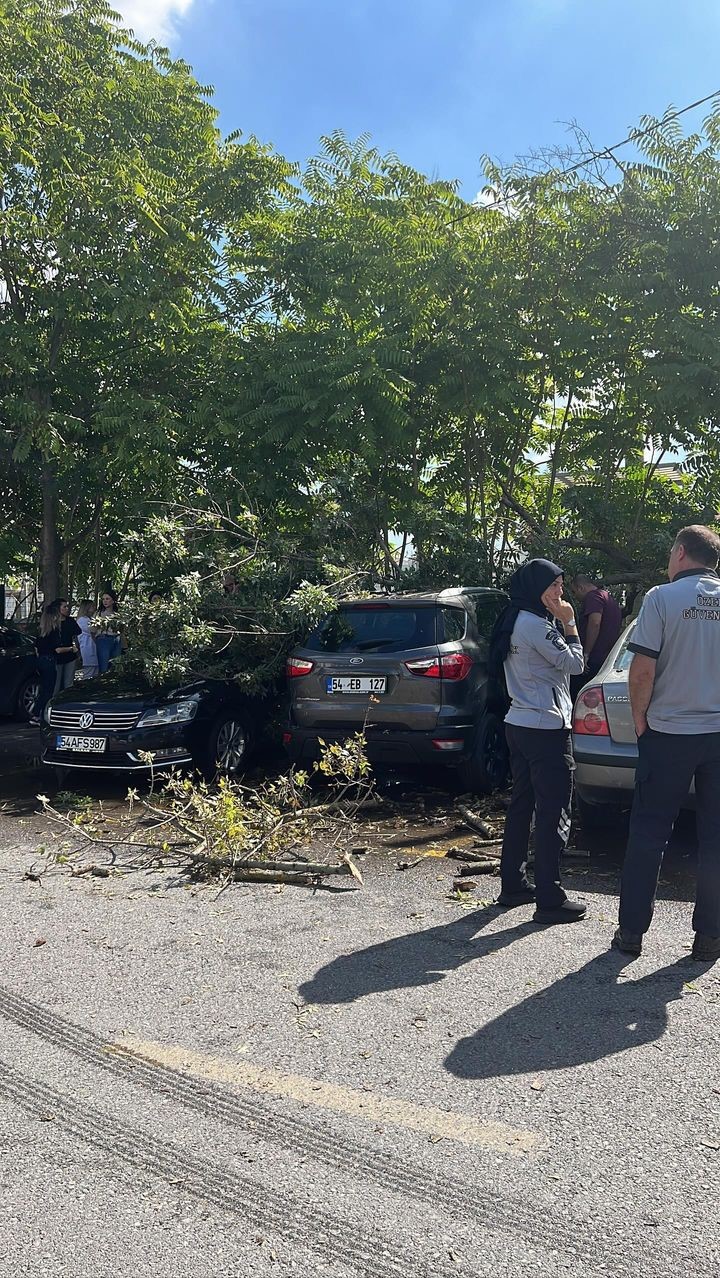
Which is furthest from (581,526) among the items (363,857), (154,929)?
(154,929)

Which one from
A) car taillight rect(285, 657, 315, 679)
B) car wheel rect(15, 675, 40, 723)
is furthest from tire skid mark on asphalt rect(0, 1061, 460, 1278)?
car wheel rect(15, 675, 40, 723)

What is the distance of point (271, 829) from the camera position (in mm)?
6996

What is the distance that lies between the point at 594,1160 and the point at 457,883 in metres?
3.19

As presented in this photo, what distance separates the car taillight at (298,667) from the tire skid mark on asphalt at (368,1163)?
15.8 ft

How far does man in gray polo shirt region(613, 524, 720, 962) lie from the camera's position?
479 cm

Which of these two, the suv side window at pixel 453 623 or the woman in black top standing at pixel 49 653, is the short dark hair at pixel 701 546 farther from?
the woman in black top standing at pixel 49 653

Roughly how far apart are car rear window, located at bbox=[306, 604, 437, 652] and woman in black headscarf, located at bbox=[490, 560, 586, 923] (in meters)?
2.73

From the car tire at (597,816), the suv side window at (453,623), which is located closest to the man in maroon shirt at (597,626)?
the suv side window at (453,623)

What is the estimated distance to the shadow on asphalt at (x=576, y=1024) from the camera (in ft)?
12.5

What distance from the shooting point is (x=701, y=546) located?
496cm

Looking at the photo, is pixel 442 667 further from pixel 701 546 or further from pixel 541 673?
pixel 701 546

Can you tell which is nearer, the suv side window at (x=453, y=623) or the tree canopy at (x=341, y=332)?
the suv side window at (x=453, y=623)

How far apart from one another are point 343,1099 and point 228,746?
21.5 ft

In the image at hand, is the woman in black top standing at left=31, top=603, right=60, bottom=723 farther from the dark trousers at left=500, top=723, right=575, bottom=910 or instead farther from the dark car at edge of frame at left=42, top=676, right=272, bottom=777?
the dark trousers at left=500, top=723, right=575, bottom=910
